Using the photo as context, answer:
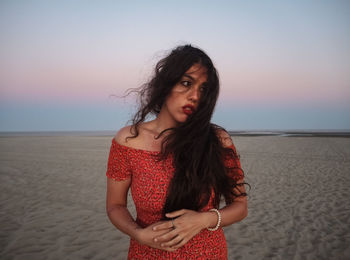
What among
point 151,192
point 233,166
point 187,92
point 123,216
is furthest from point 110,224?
point 187,92

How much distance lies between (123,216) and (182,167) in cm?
49

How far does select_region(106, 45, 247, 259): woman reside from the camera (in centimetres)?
149

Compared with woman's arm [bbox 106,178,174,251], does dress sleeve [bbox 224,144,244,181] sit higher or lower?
higher

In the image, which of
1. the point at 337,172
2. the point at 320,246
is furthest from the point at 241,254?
the point at 337,172

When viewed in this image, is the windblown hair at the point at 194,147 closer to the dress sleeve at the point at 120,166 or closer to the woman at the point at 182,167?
→ the woman at the point at 182,167

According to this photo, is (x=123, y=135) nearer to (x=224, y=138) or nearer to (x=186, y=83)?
(x=186, y=83)

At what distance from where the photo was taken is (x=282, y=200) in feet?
24.1

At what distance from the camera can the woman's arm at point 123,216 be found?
Answer: 52.2 inches

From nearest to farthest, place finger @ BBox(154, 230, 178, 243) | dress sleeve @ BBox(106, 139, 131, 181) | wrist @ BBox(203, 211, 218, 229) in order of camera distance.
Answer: finger @ BBox(154, 230, 178, 243) < wrist @ BBox(203, 211, 218, 229) < dress sleeve @ BBox(106, 139, 131, 181)

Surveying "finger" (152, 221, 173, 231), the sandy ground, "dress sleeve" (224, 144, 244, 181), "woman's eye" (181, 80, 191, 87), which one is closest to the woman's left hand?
"finger" (152, 221, 173, 231)

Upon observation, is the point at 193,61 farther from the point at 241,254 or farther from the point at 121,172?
the point at 241,254

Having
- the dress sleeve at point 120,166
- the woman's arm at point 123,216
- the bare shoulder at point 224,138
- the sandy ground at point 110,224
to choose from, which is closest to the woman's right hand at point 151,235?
the woman's arm at point 123,216

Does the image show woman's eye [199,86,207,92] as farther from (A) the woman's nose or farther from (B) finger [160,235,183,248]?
(B) finger [160,235,183,248]

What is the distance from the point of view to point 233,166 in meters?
1.63
